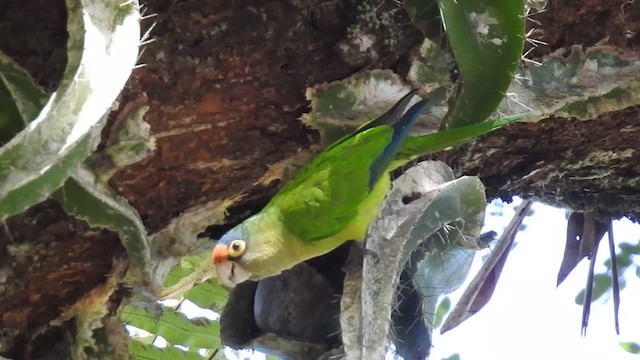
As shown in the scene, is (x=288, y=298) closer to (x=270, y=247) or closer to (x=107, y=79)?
(x=270, y=247)

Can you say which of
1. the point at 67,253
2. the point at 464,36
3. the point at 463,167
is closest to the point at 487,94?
the point at 464,36

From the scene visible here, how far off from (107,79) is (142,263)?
11.4 inches

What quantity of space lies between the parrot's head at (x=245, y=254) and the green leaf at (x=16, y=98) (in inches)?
13.1

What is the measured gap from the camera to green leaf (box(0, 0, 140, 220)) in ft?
1.80

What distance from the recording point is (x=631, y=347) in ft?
6.33

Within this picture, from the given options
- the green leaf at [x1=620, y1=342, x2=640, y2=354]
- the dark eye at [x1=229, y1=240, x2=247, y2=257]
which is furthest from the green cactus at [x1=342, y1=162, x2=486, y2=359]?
the green leaf at [x1=620, y1=342, x2=640, y2=354]

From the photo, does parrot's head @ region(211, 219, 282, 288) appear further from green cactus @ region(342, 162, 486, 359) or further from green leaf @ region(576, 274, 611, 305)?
green leaf @ region(576, 274, 611, 305)

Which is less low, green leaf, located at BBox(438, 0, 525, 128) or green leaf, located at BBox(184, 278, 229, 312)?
green leaf, located at BBox(438, 0, 525, 128)

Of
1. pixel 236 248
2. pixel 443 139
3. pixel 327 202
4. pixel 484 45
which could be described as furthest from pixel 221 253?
pixel 484 45

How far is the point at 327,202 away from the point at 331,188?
25 millimetres

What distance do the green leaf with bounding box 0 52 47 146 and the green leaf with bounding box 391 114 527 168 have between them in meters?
0.43

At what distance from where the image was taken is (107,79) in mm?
579

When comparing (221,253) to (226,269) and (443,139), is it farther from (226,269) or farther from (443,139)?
(443,139)

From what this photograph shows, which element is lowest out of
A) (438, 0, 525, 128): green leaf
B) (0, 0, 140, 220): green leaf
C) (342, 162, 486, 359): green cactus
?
(342, 162, 486, 359): green cactus
